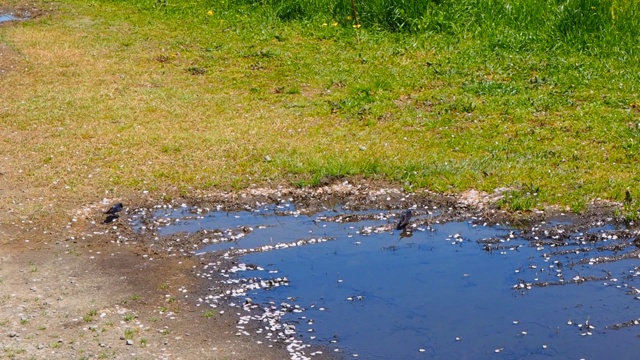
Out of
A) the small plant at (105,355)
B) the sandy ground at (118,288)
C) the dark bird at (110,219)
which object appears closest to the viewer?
the small plant at (105,355)

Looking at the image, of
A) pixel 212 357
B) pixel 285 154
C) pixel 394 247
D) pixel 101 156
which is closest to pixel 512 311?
pixel 394 247

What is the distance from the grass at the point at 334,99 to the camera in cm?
947

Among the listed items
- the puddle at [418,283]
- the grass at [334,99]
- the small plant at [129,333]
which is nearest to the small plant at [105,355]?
the small plant at [129,333]

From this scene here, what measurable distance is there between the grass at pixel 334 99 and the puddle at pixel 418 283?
0.75 meters

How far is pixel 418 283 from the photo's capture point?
7.29 meters

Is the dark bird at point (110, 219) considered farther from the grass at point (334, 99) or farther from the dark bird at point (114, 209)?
the grass at point (334, 99)

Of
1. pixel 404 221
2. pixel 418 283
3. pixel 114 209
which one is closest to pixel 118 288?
pixel 114 209

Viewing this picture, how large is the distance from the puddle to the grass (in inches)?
29.7

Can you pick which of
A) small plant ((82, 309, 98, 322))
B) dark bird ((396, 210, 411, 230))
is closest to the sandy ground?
small plant ((82, 309, 98, 322))

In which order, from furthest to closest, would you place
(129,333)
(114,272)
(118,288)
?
(114,272), (118,288), (129,333)

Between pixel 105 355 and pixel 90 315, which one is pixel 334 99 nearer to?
pixel 90 315

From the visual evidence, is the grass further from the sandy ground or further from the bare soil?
the sandy ground

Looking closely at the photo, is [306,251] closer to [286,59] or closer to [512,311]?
[512,311]

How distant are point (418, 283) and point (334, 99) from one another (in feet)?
16.1
